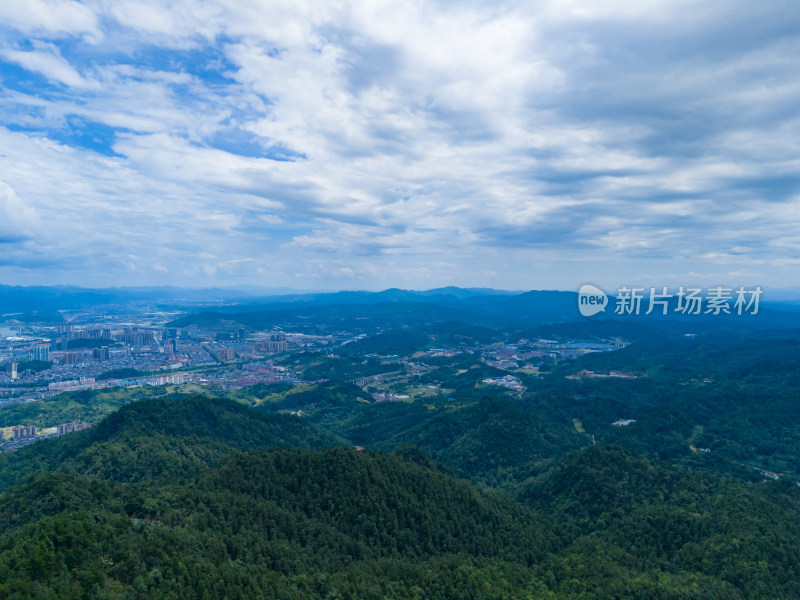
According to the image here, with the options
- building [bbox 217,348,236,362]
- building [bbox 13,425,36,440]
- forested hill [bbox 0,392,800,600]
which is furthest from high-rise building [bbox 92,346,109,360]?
forested hill [bbox 0,392,800,600]

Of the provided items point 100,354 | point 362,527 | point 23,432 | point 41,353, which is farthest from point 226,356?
point 362,527

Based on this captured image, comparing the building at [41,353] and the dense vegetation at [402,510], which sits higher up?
the dense vegetation at [402,510]

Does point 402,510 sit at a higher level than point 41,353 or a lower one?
higher

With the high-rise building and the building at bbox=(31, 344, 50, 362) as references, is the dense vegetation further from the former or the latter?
the building at bbox=(31, 344, 50, 362)

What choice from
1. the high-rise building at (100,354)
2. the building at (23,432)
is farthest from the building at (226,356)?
the building at (23,432)

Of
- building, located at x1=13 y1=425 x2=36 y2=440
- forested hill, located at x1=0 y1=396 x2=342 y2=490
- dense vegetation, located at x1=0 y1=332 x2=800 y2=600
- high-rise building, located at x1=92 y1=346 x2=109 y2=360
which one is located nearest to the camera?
dense vegetation, located at x1=0 y1=332 x2=800 y2=600

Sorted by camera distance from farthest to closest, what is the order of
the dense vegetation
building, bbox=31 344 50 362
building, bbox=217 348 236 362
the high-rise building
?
building, bbox=217 348 236 362 → the high-rise building → building, bbox=31 344 50 362 → the dense vegetation

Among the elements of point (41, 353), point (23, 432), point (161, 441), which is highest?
point (161, 441)

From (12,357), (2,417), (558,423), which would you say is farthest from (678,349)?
(12,357)

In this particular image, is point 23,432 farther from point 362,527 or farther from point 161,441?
point 362,527

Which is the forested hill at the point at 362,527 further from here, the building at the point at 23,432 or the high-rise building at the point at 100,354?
the high-rise building at the point at 100,354

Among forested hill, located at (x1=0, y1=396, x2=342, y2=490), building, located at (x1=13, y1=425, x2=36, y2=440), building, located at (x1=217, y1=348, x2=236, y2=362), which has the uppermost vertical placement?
forested hill, located at (x1=0, y1=396, x2=342, y2=490)

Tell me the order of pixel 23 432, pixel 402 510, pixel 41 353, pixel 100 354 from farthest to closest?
pixel 100 354
pixel 41 353
pixel 23 432
pixel 402 510

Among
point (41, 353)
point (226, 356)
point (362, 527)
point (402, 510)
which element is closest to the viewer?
point (362, 527)
